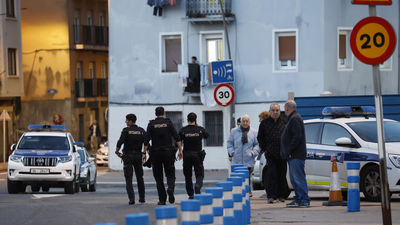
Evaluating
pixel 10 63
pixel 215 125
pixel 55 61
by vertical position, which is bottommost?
pixel 215 125

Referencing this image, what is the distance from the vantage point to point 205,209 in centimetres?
965

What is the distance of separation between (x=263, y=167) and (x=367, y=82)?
21.4 m

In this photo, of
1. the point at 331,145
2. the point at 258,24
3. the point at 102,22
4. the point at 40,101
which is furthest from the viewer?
the point at 102,22

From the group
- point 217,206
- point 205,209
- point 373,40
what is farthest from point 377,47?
point 205,209

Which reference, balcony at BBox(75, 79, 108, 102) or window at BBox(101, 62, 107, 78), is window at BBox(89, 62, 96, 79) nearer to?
balcony at BBox(75, 79, 108, 102)

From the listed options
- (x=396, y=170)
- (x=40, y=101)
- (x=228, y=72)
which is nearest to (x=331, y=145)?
(x=396, y=170)

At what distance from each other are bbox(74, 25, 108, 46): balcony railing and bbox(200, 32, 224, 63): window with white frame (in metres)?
19.3

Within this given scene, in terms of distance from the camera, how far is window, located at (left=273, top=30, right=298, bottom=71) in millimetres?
43344

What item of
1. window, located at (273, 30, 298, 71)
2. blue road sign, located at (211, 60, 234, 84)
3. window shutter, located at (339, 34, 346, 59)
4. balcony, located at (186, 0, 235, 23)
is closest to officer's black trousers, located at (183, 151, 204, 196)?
blue road sign, located at (211, 60, 234, 84)

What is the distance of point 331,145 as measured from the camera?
2097cm

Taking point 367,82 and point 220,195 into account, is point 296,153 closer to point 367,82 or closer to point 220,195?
point 220,195

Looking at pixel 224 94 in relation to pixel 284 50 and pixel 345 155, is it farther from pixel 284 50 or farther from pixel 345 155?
pixel 284 50

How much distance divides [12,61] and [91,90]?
841 cm

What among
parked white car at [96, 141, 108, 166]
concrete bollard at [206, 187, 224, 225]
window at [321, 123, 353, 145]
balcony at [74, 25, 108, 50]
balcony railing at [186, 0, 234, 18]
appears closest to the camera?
concrete bollard at [206, 187, 224, 225]
